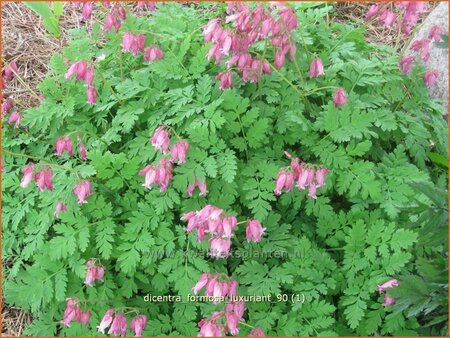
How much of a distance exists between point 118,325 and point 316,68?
1967 millimetres

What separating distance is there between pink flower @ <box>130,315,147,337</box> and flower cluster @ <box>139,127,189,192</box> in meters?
0.75

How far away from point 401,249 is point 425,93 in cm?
118

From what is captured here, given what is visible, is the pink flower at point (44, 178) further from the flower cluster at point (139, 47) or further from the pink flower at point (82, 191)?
the flower cluster at point (139, 47)

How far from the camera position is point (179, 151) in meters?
3.20

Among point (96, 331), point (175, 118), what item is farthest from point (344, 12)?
point (96, 331)

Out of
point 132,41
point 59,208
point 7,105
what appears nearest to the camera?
point 59,208

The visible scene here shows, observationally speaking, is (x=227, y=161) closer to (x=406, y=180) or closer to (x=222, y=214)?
(x=222, y=214)

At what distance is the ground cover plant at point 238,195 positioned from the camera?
3.15 m

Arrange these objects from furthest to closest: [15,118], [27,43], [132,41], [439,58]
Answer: [27,43] → [439,58] → [15,118] → [132,41]

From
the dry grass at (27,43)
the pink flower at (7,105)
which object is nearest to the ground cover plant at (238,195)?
the pink flower at (7,105)

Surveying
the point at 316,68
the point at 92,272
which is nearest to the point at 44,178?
the point at 92,272

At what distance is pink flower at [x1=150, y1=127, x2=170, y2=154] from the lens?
3240mm

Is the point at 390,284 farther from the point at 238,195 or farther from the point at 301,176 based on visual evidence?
the point at 238,195

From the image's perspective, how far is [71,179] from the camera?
3496 mm
